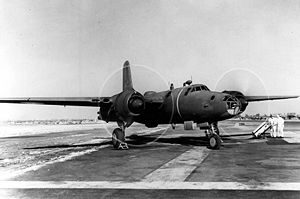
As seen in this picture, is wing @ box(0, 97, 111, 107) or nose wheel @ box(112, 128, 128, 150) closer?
nose wheel @ box(112, 128, 128, 150)

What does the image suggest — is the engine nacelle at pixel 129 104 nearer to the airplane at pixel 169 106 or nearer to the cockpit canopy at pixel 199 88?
the airplane at pixel 169 106

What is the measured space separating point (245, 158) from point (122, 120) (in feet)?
24.2

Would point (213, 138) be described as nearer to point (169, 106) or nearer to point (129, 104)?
point (169, 106)

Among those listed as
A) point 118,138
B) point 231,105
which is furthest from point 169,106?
point 231,105

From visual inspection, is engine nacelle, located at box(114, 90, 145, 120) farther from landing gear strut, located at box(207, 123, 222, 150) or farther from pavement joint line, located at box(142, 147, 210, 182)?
pavement joint line, located at box(142, 147, 210, 182)

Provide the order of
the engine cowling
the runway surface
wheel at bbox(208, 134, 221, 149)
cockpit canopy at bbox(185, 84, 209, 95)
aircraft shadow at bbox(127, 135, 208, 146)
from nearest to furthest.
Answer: the runway surface → wheel at bbox(208, 134, 221, 149) → cockpit canopy at bbox(185, 84, 209, 95) → the engine cowling → aircraft shadow at bbox(127, 135, 208, 146)

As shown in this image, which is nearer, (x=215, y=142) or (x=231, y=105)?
(x=231, y=105)

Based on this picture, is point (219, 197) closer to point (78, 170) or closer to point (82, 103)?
point (78, 170)

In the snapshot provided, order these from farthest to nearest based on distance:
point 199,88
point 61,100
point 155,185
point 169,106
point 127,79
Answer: point 127,79 < point 61,100 < point 169,106 < point 199,88 < point 155,185

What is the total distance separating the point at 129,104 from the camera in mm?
16625

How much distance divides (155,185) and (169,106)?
34.7ft

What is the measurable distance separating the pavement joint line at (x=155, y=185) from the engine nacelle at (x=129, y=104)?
852 cm

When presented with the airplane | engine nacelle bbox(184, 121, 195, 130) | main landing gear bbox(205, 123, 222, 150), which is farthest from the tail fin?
main landing gear bbox(205, 123, 222, 150)

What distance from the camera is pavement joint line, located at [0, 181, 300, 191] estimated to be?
24.0 ft
